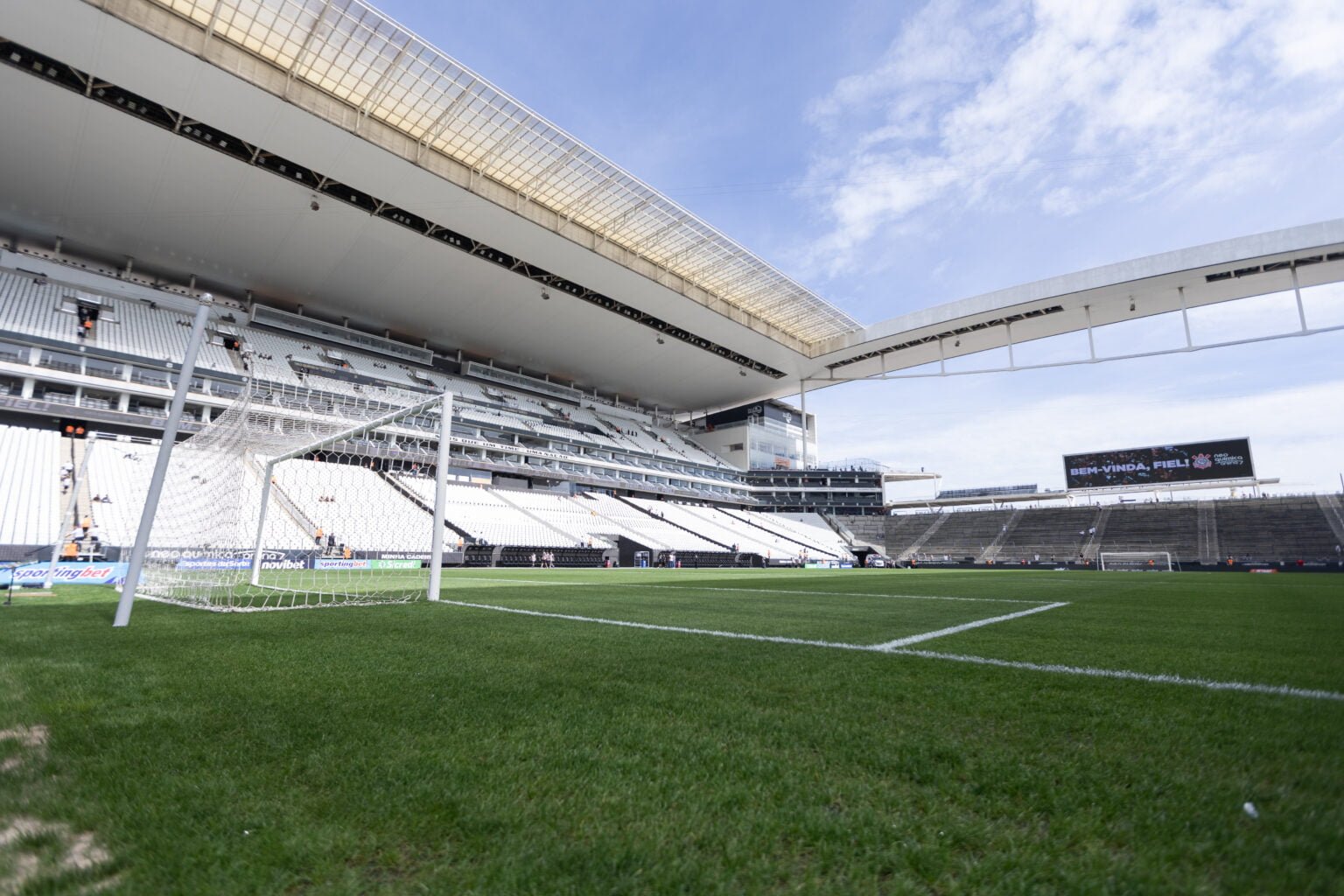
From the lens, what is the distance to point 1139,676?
9.91 ft

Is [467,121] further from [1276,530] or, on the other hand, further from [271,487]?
[1276,530]

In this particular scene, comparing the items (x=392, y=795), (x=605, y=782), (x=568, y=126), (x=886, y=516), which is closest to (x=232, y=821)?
(x=392, y=795)

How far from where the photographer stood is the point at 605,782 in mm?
1643

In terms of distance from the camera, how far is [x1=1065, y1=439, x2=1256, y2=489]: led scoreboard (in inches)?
1394

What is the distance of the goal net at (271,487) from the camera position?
7.41 metres

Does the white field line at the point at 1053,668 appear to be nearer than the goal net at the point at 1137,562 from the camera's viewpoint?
Yes

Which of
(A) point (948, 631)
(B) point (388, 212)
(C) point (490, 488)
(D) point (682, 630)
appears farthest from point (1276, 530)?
(B) point (388, 212)

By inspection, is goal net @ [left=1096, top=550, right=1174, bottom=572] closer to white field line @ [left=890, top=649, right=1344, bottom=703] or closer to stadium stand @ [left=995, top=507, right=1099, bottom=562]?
stadium stand @ [left=995, top=507, right=1099, bottom=562]

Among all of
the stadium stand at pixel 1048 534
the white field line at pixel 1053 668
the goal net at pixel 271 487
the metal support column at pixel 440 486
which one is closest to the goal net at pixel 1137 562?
the stadium stand at pixel 1048 534

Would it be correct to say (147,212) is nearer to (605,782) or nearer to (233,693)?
(233,693)

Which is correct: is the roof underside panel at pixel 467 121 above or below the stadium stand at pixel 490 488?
above

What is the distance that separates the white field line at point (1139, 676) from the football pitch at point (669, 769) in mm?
28

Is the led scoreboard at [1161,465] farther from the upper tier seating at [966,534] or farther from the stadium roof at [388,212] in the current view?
the stadium roof at [388,212]

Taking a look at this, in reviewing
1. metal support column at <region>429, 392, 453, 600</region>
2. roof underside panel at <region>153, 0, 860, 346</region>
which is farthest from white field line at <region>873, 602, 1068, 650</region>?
roof underside panel at <region>153, 0, 860, 346</region>
